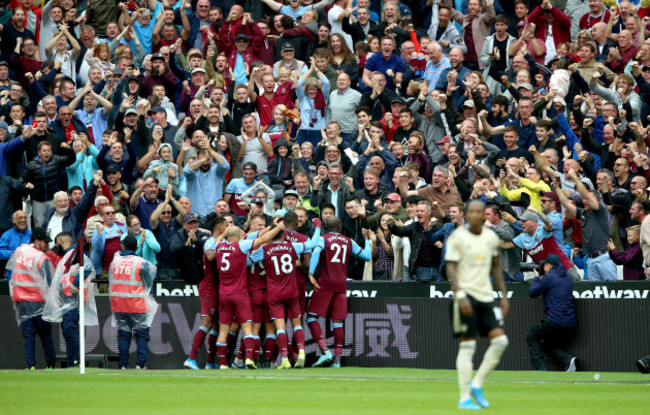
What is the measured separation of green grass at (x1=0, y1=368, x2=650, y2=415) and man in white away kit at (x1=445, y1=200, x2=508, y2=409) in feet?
2.19

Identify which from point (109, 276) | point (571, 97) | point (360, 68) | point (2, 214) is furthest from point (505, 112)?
point (2, 214)

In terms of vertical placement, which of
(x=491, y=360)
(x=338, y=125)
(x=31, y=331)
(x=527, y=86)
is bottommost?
(x=491, y=360)

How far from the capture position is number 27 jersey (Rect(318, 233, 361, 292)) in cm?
2019

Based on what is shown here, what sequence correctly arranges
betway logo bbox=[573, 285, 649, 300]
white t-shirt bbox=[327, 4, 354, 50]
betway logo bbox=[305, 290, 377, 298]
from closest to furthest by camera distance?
betway logo bbox=[573, 285, 649, 300] → betway logo bbox=[305, 290, 377, 298] → white t-shirt bbox=[327, 4, 354, 50]

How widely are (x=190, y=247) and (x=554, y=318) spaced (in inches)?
257

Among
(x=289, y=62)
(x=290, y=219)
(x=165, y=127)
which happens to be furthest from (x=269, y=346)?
(x=289, y=62)

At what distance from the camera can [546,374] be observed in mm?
18719

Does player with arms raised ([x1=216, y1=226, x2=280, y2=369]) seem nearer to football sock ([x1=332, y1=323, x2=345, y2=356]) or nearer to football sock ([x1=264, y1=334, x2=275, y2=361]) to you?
football sock ([x1=264, y1=334, x2=275, y2=361])

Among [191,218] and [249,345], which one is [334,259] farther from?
[191,218]

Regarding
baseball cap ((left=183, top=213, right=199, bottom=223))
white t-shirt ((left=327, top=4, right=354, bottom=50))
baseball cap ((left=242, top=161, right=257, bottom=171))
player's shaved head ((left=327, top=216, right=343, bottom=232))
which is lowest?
player's shaved head ((left=327, top=216, right=343, bottom=232))

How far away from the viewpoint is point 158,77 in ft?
87.8

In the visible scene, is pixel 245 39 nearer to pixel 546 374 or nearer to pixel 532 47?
pixel 532 47

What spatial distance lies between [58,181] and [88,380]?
300 inches

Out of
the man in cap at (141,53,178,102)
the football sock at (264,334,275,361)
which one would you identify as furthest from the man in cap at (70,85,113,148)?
the football sock at (264,334,275,361)
